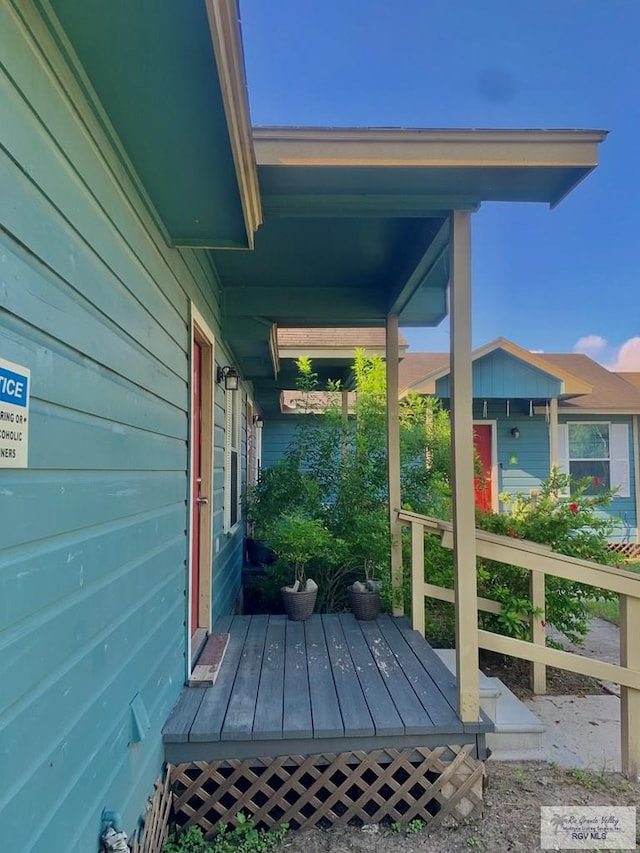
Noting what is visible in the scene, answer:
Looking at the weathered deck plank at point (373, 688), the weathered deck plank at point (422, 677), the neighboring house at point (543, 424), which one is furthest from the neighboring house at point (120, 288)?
the neighboring house at point (543, 424)

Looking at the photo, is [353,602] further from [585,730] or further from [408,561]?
[585,730]

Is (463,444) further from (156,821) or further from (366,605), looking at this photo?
(156,821)

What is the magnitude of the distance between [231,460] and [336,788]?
306 centimetres

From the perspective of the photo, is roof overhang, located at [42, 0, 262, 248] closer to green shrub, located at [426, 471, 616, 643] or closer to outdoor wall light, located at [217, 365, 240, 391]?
outdoor wall light, located at [217, 365, 240, 391]

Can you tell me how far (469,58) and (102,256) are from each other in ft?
32.2

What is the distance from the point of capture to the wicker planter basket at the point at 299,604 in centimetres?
→ 377

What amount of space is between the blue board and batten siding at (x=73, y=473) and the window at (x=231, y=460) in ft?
7.34

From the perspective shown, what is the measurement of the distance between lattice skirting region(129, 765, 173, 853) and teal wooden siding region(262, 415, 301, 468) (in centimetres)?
778

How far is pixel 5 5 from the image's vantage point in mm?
973

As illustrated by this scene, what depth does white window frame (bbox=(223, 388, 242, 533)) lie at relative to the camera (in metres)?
4.33

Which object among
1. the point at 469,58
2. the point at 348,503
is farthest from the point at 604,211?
the point at 348,503

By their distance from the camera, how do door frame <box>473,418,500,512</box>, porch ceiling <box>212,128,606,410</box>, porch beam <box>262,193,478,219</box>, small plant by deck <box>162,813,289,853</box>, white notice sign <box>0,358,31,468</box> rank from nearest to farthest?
white notice sign <box>0,358,31,468</box> < small plant by deck <box>162,813,289,853</box> < porch ceiling <box>212,128,606,410</box> < porch beam <box>262,193,478,219</box> < door frame <box>473,418,500,512</box>

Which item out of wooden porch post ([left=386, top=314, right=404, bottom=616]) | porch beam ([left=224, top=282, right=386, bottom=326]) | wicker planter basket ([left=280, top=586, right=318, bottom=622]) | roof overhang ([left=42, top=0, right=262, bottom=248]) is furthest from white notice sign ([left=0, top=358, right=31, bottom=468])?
wooden porch post ([left=386, top=314, right=404, bottom=616])

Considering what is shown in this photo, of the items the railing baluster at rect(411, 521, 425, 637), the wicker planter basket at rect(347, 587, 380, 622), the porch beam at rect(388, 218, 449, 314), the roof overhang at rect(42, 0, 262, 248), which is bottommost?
the wicker planter basket at rect(347, 587, 380, 622)
